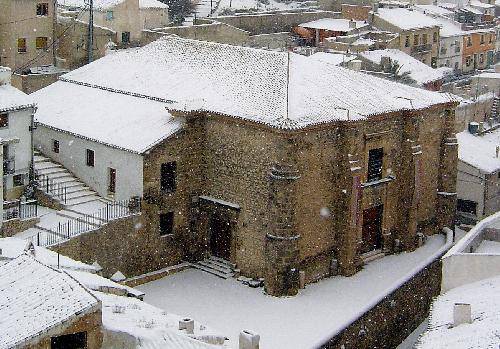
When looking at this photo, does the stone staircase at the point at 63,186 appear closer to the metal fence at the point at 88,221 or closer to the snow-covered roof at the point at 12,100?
the metal fence at the point at 88,221

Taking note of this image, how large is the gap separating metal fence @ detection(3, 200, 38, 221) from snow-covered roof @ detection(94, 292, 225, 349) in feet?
45.0

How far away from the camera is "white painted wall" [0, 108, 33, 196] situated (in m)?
43.2

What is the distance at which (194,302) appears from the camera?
4072 cm

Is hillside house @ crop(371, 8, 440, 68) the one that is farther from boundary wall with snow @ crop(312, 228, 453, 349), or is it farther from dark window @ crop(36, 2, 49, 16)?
boundary wall with snow @ crop(312, 228, 453, 349)

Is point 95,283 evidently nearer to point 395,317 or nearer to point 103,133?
point 395,317

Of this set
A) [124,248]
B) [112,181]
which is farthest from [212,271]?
[112,181]

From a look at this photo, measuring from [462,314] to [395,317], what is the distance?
39.6ft

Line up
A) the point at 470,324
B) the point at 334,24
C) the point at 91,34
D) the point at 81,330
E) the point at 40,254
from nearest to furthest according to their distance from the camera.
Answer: the point at 81,330, the point at 470,324, the point at 40,254, the point at 91,34, the point at 334,24

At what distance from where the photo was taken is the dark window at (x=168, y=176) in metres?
43.9

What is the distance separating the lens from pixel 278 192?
41344mm

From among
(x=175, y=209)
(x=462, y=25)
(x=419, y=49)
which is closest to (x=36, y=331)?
(x=175, y=209)

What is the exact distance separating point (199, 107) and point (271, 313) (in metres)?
10.3

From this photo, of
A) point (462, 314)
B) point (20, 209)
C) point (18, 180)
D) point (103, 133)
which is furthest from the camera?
point (103, 133)

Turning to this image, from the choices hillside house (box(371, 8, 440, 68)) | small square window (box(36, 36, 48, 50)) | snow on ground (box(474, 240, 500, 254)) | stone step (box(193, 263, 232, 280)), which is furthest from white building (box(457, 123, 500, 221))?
hillside house (box(371, 8, 440, 68))
